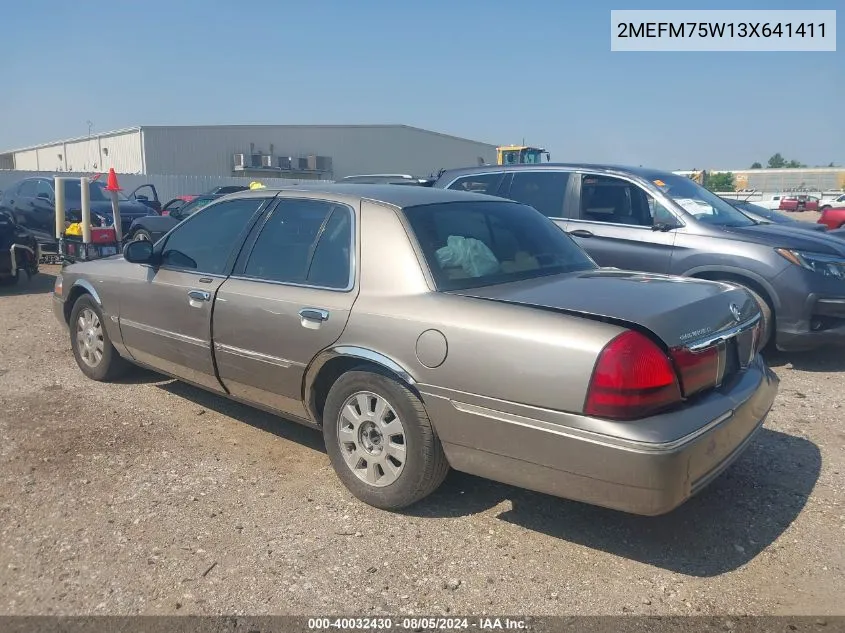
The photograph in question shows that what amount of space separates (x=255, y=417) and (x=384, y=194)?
1920mm

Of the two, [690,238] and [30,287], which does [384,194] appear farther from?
[30,287]

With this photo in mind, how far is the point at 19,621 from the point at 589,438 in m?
2.30

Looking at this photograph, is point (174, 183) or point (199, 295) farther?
point (174, 183)

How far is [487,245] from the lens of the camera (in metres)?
3.87

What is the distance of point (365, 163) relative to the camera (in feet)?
149

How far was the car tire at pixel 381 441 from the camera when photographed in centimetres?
334

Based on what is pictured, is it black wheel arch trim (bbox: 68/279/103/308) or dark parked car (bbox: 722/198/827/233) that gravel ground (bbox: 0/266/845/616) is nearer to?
black wheel arch trim (bbox: 68/279/103/308)

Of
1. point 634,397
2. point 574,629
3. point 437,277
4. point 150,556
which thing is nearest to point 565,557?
point 574,629

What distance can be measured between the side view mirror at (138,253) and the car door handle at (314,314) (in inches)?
65.4

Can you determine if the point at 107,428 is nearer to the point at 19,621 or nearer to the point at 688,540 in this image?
the point at 19,621

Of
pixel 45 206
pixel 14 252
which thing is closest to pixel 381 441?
pixel 14 252

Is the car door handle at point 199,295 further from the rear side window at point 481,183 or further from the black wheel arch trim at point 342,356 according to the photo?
the rear side window at point 481,183

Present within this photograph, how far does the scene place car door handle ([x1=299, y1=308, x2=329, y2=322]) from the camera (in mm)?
3693

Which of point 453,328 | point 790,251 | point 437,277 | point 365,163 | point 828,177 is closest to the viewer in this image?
point 453,328
